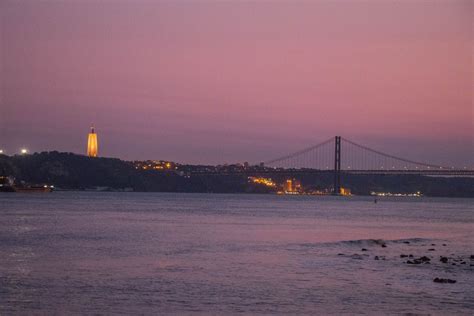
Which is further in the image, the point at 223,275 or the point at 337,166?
the point at 337,166

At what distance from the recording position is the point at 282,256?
79.9 feet

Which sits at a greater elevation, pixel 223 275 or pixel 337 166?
pixel 337 166

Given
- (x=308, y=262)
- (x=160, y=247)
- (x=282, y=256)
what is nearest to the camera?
(x=308, y=262)

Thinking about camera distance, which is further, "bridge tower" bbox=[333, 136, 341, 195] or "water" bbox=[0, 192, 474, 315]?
"bridge tower" bbox=[333, 136, 341, 195]

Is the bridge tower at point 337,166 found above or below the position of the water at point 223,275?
above

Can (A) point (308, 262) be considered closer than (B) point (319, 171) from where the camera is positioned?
Yes

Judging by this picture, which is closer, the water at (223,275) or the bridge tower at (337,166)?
the water at (223,275)

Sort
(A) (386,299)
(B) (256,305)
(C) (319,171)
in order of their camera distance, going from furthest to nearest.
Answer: (C) (319,171)
(A) (386,299)
(B) (256,305)

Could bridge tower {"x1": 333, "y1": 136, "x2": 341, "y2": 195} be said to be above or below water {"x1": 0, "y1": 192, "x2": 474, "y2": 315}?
above

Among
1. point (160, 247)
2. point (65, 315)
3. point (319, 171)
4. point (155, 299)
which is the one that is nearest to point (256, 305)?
point (155, 299)

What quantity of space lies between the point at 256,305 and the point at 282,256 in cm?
991

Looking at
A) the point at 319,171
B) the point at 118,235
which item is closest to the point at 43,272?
the point at 118,235

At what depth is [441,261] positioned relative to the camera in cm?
2291

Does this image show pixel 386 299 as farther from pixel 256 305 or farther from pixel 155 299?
pixel 155 299
